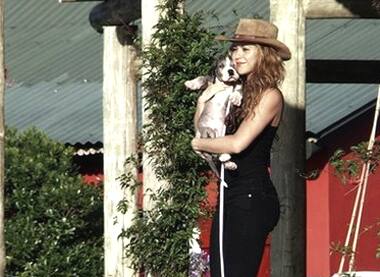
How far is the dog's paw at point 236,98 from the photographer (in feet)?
20.2


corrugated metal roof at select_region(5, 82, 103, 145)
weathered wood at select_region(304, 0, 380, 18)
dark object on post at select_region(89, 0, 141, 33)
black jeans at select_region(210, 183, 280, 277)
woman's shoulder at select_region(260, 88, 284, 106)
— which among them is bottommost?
black jeans at select_region(210, 183, 280, 277)

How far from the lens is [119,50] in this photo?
35.7ft

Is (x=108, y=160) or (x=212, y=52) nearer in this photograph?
(x=212, y=52)

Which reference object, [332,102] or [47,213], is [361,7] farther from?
[332,102]

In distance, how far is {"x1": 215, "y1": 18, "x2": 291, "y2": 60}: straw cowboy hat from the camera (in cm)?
609

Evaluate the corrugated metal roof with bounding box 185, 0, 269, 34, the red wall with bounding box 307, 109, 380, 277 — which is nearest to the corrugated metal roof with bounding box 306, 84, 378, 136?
the red wall with bounding box 307, 109, 380, 277

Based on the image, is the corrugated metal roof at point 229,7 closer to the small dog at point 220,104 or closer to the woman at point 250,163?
the small dog at point 220,104

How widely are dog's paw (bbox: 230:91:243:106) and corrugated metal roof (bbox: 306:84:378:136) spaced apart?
747cm

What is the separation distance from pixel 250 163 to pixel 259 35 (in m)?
0.62

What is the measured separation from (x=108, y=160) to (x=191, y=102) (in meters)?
3.32

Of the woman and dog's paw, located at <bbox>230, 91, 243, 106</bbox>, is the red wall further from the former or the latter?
the woman

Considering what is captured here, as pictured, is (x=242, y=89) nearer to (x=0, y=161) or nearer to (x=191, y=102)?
(x=191, y=102)

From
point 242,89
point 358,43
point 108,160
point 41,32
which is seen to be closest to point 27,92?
point 41,32

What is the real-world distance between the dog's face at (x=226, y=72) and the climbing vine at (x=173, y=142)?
125 centimetres
